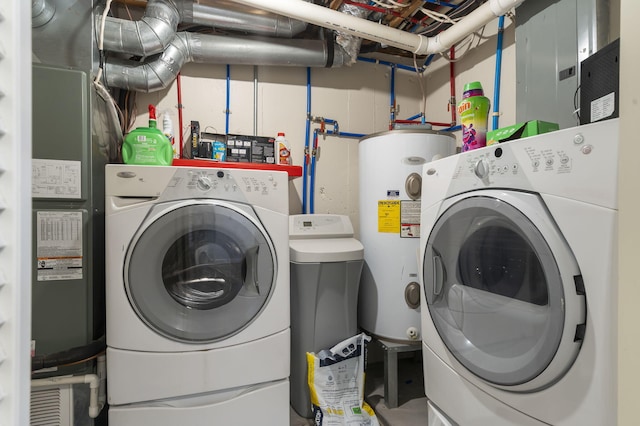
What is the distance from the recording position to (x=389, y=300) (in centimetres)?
158

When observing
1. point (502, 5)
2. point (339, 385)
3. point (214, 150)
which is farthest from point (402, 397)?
point (502, 5)

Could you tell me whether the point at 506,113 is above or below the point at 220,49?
below

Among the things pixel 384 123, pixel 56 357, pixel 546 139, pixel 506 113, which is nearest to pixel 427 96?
pixel 384 123

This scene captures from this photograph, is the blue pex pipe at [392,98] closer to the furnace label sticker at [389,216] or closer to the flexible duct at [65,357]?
the furnace label sticker at [389,216]

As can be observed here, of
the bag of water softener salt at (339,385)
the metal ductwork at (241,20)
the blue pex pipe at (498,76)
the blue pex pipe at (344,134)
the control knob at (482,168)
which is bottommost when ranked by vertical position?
the bag of water softener salt at (339,385)

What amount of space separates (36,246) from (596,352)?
5.59 ft

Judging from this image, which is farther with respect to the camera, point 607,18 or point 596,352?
point 607,18

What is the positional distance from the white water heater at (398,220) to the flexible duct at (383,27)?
0.58m

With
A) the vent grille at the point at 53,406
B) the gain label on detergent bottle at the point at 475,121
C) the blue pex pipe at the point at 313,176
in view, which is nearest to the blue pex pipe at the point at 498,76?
the gain label on detergent bottle at the point at 475,121

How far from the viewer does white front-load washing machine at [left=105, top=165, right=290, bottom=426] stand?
3.68 ft

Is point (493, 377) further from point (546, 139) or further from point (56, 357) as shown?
point (56, 357)

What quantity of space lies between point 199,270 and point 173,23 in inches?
50.4

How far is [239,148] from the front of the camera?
178 centimetres

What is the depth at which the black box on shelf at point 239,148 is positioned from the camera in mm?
1763
